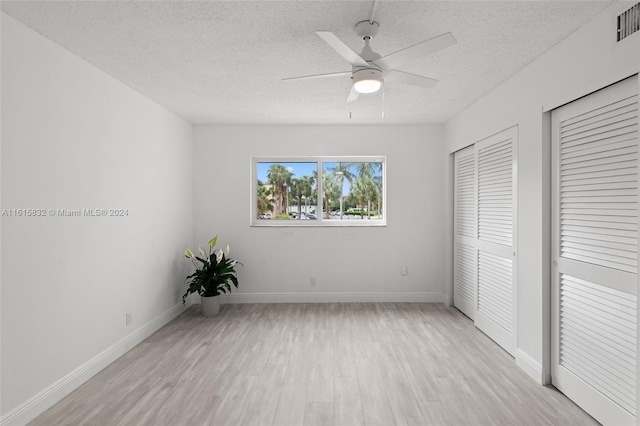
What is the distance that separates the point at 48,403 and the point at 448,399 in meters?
2.71

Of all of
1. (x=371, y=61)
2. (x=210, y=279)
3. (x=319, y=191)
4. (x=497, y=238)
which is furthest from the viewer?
(x=319, y=191)

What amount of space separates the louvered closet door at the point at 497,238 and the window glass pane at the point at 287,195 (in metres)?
2.22

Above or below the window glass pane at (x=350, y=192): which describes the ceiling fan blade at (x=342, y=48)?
above

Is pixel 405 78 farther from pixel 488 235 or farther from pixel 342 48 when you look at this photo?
pixel 488 235

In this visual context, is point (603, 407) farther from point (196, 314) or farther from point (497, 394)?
point (196, 314)

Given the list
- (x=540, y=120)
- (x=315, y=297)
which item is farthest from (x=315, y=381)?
(x=540, y=120)

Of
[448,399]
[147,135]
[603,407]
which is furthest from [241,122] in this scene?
[603,407]

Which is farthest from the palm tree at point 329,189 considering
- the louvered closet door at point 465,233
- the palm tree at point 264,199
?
the louvered closet door at point 465,233

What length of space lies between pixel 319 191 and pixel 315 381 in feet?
9.33

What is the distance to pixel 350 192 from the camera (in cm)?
510

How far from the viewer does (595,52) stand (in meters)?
2.16

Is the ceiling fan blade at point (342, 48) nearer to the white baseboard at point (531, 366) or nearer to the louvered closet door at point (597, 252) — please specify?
the louvered closet door at point (597, 252)

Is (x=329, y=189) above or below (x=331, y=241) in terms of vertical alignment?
above

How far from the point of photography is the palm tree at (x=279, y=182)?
16.6 feet
